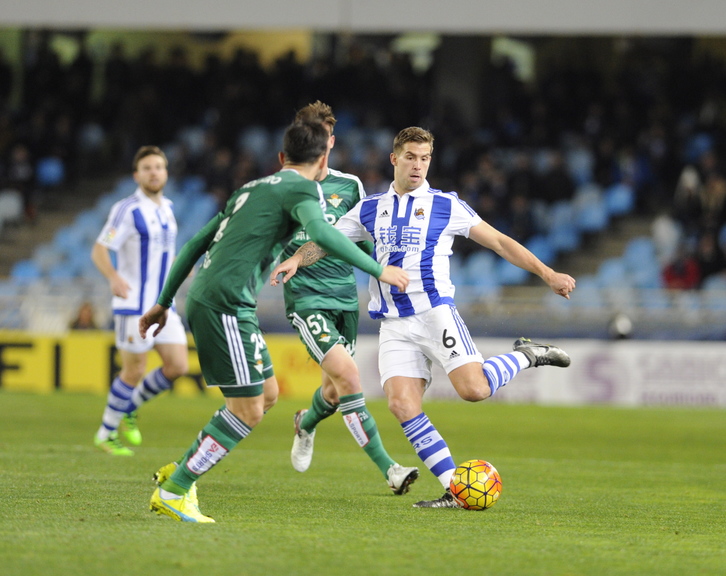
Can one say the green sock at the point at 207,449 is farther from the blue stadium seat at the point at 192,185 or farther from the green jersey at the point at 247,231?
the blue stadium seat at the point at 192,185

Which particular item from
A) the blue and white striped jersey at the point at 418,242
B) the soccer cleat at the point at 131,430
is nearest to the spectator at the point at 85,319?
the soccer cleat at the point at 131,430

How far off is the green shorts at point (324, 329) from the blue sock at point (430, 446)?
2.90 feet

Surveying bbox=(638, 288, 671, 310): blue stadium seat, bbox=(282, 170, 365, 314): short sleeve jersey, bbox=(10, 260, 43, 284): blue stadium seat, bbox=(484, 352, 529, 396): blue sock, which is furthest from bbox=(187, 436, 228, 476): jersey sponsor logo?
bbox=(10, 260, 43, 284): blue stadium seat

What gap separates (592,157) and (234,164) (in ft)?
24.9

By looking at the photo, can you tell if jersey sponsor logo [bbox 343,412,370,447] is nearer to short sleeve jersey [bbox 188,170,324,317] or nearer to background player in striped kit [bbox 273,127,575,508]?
background player in striped kit [bbox 273,127,575,508]

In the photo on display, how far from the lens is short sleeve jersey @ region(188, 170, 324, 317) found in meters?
5.41

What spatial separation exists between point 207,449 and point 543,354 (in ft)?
8.27

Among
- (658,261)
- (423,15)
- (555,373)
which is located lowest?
(555,373)

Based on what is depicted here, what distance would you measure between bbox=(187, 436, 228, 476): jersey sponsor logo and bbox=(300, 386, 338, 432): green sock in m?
2.13

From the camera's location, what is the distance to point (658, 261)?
20.4 meters

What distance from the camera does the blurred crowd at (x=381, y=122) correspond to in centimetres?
2236

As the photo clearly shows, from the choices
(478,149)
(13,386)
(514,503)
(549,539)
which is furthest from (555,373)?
(549,539)

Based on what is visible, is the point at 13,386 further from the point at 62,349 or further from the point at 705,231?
the point at 705,231

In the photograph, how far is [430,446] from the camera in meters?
6.52
